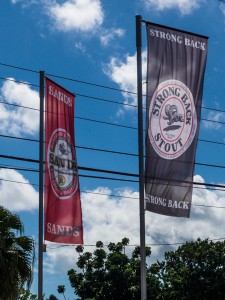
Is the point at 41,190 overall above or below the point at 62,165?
below

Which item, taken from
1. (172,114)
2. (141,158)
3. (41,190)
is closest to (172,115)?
(172,114)

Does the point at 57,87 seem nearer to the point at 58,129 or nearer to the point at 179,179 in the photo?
the point at 58,129

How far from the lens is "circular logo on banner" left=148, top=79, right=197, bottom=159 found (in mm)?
19531

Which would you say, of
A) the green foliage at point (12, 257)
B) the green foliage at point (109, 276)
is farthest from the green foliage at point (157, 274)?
the green foliage at point (12, 257)

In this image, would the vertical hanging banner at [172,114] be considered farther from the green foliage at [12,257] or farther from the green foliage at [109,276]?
the green foliage at [109,276]

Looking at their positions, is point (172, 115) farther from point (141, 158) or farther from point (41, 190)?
point (41, 190)

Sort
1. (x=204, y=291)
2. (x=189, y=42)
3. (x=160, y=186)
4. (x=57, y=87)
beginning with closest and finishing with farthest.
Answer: (x=160, y=186), (x=189, y=42), (x=57, y=87), (x=204, y=291)

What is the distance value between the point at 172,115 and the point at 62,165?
384 centimetres


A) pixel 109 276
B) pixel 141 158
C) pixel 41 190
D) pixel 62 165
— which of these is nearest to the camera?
pixel 141 158

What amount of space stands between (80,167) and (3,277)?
14.1 ft

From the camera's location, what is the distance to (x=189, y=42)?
20.5 m

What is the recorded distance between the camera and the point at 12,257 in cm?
2223

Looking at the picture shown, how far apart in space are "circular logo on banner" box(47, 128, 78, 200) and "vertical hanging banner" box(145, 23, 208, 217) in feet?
9.50

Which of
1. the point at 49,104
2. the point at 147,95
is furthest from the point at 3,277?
the point at 147,95
